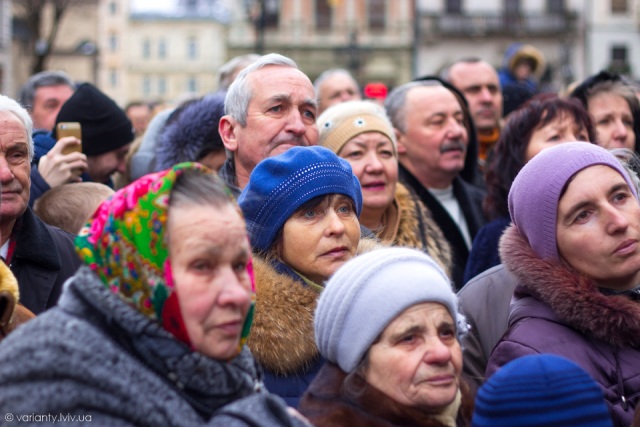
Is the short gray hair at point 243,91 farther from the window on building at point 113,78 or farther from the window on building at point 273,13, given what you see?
the window on building at point 113,78

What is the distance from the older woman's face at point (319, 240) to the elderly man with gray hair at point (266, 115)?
80 cm

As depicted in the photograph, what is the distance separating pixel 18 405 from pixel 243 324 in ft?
2.06

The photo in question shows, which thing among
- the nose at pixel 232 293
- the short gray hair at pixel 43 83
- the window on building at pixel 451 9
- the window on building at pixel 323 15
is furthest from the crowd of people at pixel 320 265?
the window on building at pixel 323 15

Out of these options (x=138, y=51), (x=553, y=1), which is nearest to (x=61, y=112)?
(x=553, y=1)

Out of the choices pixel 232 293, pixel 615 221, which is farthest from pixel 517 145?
pixel 232 293

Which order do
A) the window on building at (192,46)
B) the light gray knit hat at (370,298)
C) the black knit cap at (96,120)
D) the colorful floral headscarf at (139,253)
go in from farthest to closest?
the window on building at (192,46) < the black knit cap at (96,120) < the light gray knit hat at (370,298) < the colorful floral headscarf at (139,253)

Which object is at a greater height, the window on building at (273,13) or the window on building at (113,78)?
the window on building at (273,13)

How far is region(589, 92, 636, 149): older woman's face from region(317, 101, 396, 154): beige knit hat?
1.38 metres

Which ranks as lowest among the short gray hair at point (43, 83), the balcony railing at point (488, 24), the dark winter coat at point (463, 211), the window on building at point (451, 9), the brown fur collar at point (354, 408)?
the balcony railing at point (488, 24)

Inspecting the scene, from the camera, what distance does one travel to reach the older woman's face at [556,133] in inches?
216

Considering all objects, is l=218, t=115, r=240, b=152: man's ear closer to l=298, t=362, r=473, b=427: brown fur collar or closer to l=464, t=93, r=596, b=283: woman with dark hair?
l=464, t=93, r=596, b=283: woman with dark hair

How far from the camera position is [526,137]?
18.3 feet

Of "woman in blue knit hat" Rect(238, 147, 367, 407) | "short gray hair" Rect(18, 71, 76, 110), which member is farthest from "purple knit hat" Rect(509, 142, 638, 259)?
"short gray hair" Rect(18, 71, 76, 110)

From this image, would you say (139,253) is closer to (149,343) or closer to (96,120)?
(149,343)
